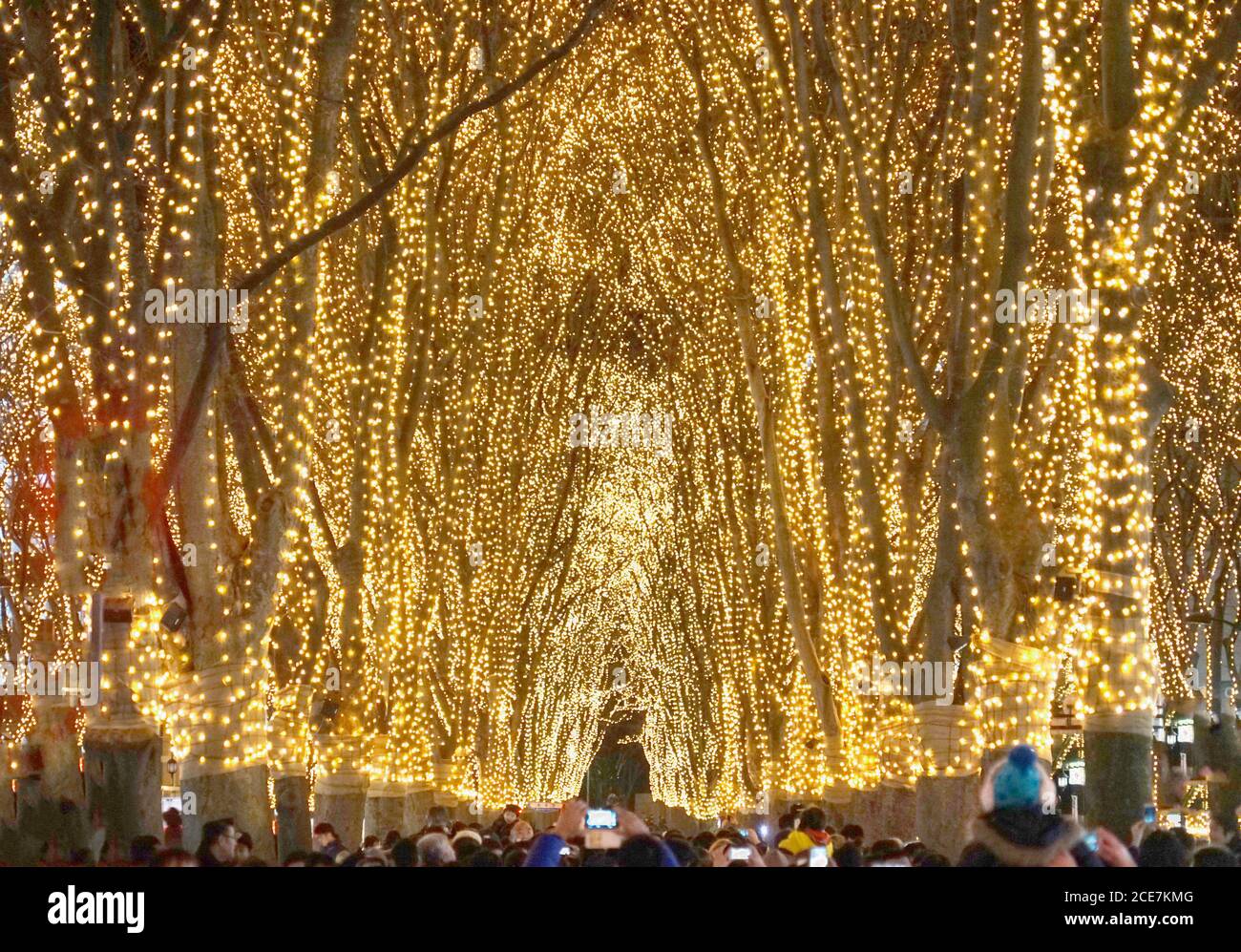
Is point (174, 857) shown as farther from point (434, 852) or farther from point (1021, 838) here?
point (1021, 838)

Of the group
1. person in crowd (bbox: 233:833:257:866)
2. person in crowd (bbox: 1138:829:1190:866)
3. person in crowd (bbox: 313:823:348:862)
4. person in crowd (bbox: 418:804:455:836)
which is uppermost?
person in crowd (bbox: 1138:829:1190:866)

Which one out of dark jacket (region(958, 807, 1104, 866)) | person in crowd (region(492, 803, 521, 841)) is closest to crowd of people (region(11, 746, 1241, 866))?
dark jacket (region(958, 807, 1104, 866))

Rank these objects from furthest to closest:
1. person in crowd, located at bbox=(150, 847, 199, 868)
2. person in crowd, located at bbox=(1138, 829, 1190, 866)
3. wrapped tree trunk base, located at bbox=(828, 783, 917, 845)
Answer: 1. wrapped tree trunk base, located at bbox=(828, 783, 917, 845)
2. person in crowd, located at bbox=(150, 847, 199, 868)
3. person in crowd, located at bbox=(1138, 829, 1190, 866)

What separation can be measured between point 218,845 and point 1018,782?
233 inches

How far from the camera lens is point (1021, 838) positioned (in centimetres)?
553

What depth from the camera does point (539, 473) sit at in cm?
3638

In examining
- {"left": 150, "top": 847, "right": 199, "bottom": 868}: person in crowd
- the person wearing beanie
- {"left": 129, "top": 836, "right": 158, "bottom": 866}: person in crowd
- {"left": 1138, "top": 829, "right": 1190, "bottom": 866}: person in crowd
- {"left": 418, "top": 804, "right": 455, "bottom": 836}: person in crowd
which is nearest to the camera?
the person wearing beanie

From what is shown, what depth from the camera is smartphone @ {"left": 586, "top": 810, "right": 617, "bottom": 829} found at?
994 cm

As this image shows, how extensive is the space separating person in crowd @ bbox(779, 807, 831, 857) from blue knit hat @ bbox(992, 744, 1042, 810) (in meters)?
6.36

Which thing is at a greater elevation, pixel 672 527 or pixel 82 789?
pixel 672 527

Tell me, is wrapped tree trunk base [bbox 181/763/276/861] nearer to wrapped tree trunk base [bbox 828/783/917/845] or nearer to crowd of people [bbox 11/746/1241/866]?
crowd of people [bbox 11/746/1241/866]

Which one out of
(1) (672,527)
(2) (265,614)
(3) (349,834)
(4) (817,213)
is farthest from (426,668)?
(1) (672,527)

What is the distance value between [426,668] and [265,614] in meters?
9.41
